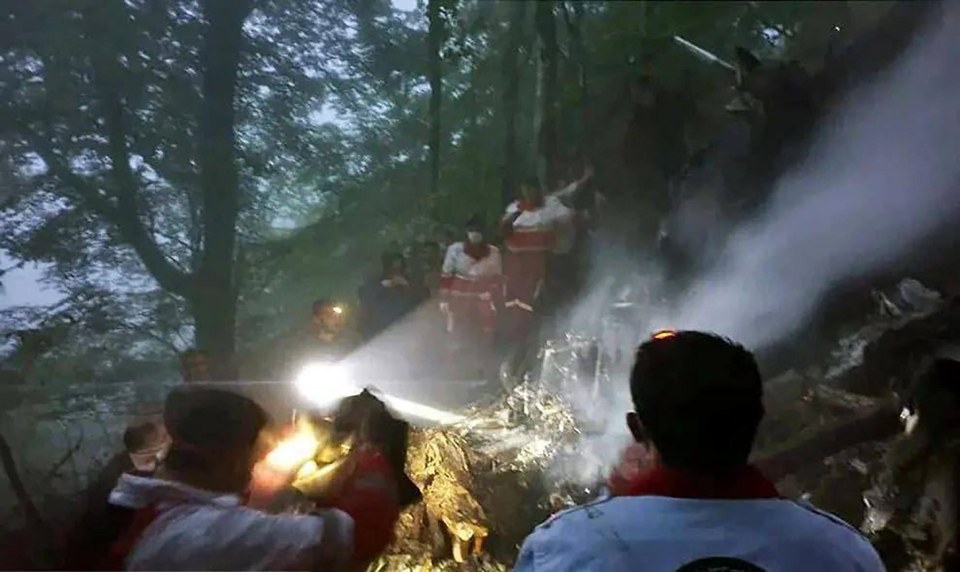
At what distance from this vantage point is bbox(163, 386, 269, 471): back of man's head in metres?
3.04

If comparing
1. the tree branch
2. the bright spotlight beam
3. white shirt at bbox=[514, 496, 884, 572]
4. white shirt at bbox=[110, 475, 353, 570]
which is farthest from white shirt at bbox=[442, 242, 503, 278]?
white shirt at bbox=[514, 496, 884, 572]

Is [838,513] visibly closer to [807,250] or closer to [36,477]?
[807,250]

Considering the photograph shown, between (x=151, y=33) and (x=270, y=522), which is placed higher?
(x=151, y=33)

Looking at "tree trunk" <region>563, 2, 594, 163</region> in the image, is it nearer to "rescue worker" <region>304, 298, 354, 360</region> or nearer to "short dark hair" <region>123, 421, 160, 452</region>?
"rescue worker" <region>304, 298, 354, 360</region>

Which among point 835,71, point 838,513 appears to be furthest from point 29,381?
point 835,71

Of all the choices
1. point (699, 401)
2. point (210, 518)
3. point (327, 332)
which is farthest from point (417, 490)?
point (699, 401)

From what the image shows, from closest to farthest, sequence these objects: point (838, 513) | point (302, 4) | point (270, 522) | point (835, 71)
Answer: point (270, 522) < point (838, 513) < point (302, 4) < point (835, 71)

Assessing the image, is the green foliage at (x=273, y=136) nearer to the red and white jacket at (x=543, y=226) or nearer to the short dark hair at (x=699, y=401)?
the red and white jacket at (x=543, y=226)

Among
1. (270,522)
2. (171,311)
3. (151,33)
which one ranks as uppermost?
(151,33)

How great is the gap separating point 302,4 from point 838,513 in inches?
98.0

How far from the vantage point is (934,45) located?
371cm

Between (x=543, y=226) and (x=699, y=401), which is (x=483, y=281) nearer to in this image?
(x=543, y=226)

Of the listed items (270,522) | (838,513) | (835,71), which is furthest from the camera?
(835,71)

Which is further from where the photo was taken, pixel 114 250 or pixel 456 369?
pixel 456 369
